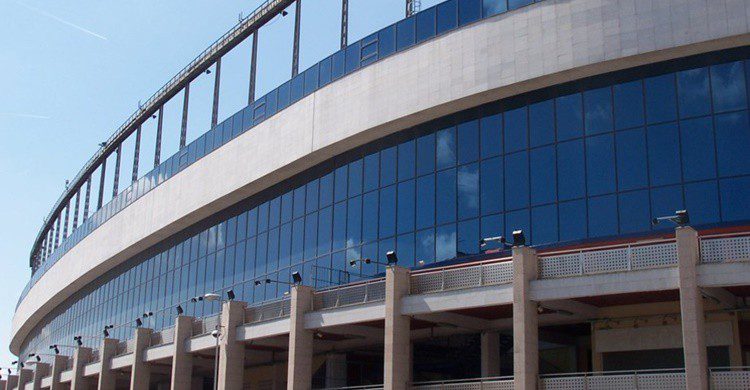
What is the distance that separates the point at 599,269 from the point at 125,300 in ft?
159

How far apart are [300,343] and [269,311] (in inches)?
155

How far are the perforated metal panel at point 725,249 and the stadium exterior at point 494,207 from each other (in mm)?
49

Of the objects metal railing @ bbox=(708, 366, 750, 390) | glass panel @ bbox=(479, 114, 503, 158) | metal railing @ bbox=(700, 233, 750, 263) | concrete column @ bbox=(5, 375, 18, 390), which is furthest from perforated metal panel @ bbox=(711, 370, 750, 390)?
concrete column @ bbox=(5, 375, 18, 390)

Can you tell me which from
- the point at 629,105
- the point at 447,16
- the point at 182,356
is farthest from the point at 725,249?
the point at 182,356

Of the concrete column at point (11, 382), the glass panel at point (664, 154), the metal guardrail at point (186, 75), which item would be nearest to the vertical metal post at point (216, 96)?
the metal guardrail at point (186, 75)

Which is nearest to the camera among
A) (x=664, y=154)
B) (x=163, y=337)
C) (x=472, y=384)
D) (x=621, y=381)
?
(x=621, y=381)

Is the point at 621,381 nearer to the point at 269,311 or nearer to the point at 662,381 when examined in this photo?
the point at 662,381

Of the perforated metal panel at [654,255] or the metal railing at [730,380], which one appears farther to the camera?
the perforated metal panel at [654,255]

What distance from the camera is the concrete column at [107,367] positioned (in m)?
61.9

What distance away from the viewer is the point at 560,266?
34.3 m

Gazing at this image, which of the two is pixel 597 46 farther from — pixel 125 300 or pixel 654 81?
pixel 125 300

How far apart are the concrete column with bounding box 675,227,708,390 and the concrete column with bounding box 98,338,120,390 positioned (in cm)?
4211

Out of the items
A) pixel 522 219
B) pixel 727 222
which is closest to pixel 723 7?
pixel 727 222

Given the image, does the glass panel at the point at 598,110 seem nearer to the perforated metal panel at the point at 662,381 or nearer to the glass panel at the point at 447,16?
the glass panel at the point at 447,16
